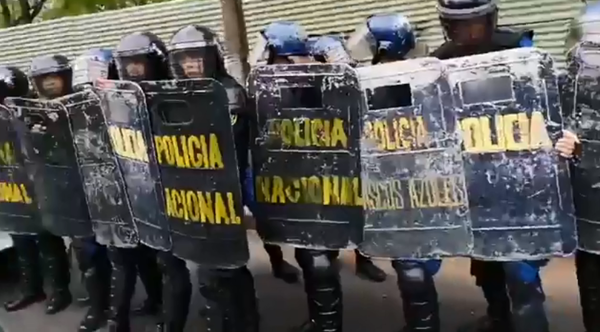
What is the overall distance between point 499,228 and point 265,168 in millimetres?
1121

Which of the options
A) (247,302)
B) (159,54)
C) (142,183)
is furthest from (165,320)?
(159,54)

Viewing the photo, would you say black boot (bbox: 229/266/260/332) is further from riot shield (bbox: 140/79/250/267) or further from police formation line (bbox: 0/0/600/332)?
riot shield (bbox: 140/79/250/267)

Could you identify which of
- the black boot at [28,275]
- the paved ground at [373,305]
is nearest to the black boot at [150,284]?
the paved ground at [373,305]

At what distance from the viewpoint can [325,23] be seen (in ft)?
29.7

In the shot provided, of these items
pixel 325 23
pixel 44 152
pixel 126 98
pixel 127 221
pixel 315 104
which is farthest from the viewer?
pixel 325 23

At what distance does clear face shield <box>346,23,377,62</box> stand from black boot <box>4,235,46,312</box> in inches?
100.0

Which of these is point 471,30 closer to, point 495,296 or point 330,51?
point 330,51

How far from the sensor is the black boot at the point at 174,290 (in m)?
4.21

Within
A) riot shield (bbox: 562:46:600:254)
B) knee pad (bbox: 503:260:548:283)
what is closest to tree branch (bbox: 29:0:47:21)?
knee pad (bbox: 503:260:548:283)

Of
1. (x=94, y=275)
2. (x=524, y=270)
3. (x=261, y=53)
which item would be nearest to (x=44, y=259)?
(x=94, y=275)

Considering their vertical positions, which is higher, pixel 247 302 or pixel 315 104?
pixel 315 104

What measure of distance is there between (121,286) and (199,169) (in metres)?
1.18

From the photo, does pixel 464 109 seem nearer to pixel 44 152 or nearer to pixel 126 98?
pixel 126 98

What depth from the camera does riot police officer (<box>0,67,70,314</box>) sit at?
5.22m
